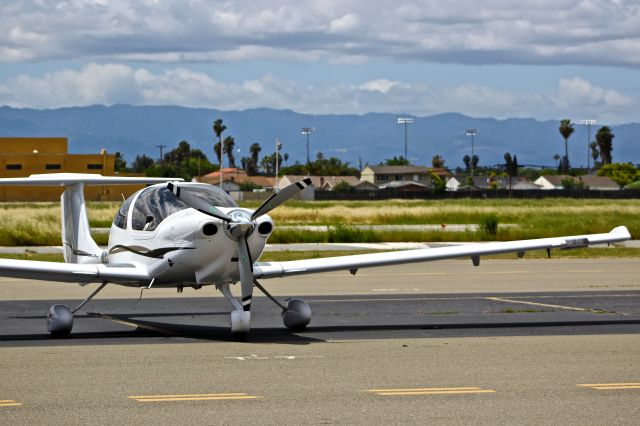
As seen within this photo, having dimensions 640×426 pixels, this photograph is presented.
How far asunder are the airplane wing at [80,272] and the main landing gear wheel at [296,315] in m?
2.01

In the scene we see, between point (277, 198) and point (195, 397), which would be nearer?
point (195, 397)

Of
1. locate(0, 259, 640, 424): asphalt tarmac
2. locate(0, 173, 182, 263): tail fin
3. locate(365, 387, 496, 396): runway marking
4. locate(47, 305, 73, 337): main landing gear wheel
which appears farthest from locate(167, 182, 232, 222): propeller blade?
locate(365, 387, 496, 396): runway marking

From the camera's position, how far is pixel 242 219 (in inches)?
593

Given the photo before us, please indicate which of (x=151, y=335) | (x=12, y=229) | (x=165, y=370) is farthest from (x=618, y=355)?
(x=12, y=229)

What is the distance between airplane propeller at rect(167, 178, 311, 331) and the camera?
15047 millimetres

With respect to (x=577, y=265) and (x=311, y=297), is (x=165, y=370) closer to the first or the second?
(x=311, y=297)

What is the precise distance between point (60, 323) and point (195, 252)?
7.13 ft

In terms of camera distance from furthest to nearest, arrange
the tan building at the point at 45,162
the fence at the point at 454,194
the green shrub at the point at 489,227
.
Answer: the fence at the point at 454,194
the tan building at the point at 45,162
the green shrub at the point at 489,227

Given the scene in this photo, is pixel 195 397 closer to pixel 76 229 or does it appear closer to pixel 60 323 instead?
pixel 60 323

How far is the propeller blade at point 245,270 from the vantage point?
15227 mm

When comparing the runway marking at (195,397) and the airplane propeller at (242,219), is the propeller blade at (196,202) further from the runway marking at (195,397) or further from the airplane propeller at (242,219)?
the runway marking at (195,397)

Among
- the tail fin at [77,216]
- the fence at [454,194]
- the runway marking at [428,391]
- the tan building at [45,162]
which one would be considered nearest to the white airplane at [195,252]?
the tail fin at [77,216]

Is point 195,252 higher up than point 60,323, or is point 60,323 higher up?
point 195,252

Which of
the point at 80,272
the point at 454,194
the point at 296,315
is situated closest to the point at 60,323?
the point at 80,272
